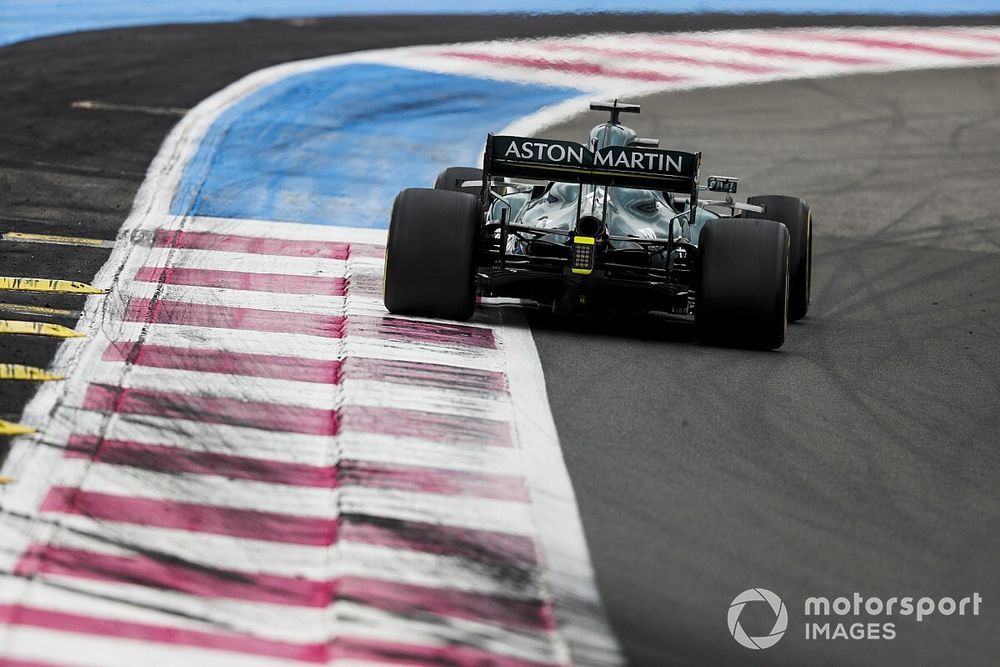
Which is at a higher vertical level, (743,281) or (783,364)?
(743,281)

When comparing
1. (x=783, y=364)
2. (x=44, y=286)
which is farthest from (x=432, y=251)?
(x=44, y=286)

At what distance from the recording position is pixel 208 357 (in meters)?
9.88

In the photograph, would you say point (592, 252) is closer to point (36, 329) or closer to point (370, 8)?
point (36, 329)

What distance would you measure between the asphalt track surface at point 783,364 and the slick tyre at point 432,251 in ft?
2.81

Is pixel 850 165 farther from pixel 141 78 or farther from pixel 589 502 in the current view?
pixel 589 502

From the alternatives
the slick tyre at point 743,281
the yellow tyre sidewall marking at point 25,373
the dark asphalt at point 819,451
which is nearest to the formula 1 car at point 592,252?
the slick tyre at point 743,281

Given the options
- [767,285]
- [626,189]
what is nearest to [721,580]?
[767,285]

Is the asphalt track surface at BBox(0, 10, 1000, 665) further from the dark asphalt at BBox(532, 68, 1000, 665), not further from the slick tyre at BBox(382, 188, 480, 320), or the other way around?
the slick tyre at BBox(382, 188, 480, 320)

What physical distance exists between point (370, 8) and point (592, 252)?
50.8 feet

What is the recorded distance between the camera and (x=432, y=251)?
1090cm

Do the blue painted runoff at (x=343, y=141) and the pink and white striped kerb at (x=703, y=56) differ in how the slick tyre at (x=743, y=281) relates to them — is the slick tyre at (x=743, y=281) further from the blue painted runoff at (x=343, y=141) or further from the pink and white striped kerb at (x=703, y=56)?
the pink and white striped kerb at (x=703, y=56)

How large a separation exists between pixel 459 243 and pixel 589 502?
139 inches

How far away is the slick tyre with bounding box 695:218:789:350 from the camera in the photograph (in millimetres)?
10844

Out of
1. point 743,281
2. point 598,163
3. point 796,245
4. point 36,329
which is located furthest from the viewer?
point 796,245
